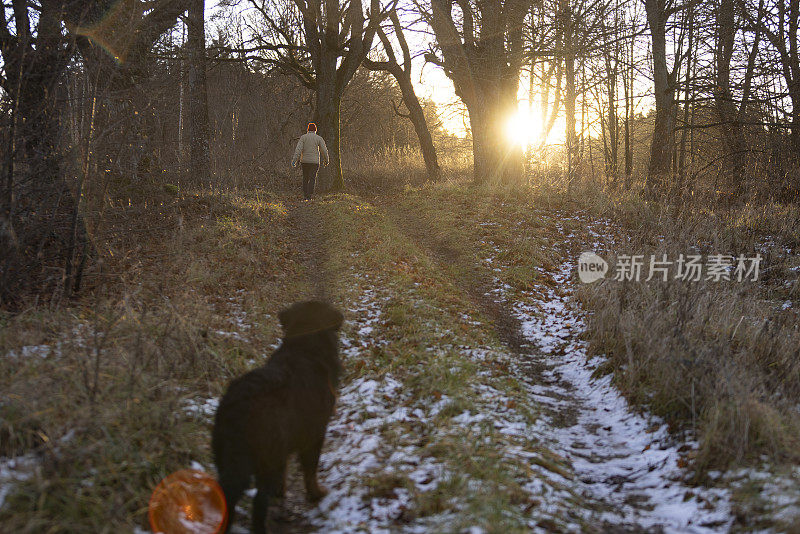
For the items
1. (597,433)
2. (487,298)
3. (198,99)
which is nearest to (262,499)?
(597,433)

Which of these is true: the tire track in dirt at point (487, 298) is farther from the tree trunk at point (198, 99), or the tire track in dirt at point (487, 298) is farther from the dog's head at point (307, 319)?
the tree trunk at point (198, 99)

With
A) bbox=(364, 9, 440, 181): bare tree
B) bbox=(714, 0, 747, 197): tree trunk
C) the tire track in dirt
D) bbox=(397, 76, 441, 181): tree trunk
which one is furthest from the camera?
bbox=(397, 76, 441, 181): tree trunk

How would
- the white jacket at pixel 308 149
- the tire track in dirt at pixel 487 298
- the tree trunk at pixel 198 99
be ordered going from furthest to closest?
the white jacket at pixel 308 149 < the tree trunk at pixel 198 99 < the tire track in dirt at pixel 487 298

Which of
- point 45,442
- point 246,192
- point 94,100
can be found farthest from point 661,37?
point 45,442

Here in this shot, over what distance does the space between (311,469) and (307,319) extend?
102 cm

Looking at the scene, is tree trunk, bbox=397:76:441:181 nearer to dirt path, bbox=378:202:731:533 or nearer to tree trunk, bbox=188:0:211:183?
tree trunk, bbox=188:0:211:183

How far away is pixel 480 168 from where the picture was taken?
15.7m

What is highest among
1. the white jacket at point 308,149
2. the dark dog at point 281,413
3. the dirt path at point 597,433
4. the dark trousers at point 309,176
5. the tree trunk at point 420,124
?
the tree trunk at point 420,124

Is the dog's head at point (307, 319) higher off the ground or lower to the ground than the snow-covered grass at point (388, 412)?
higher

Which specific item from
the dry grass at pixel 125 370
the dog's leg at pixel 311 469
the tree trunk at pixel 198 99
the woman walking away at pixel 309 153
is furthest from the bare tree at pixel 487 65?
the dog's leg at pixel 311 469

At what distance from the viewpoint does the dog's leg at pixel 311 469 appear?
3225 mm

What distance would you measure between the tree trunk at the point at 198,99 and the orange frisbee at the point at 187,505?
11.2 meters

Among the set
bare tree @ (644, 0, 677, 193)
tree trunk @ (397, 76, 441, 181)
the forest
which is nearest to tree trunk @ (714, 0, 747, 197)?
the forest

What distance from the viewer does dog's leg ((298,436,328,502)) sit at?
3.22 meters
